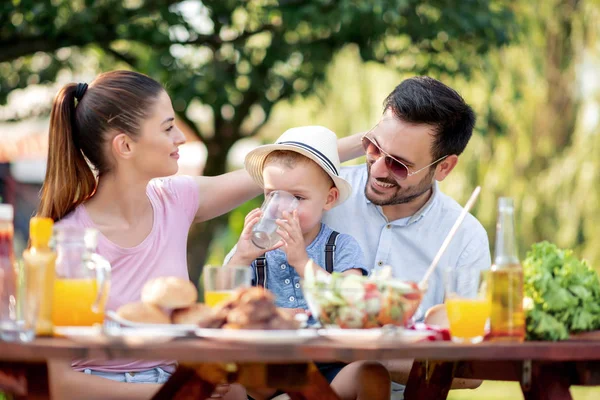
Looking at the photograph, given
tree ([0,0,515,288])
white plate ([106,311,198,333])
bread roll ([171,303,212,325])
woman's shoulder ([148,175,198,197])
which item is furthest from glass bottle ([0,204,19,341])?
tree ([0,0,515,288])

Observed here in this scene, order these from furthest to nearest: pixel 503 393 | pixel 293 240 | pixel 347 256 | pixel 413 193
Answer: pixel 503 393
pixel 413 193
pixel 347 256
pixel 293 240

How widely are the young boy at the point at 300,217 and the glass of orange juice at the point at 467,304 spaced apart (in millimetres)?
631

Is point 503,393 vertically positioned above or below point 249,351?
below

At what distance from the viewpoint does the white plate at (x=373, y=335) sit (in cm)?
209

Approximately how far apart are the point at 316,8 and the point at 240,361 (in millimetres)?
4020

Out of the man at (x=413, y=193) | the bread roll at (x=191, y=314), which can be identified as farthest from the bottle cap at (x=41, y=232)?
the man at (x=413, y=193)

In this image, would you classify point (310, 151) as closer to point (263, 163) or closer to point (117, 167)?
point (263, 163)

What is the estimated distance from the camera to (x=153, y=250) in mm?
3104

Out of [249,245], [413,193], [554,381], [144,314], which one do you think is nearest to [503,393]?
[413,193]

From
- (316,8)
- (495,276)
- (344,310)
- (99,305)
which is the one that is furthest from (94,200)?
(316,8)

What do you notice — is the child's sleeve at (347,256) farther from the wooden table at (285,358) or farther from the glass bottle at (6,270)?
the glass bottle at (6,270)

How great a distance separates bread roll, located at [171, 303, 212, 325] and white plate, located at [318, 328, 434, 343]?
0.28 m

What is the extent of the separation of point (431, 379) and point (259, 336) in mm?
870

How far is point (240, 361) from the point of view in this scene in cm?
196
